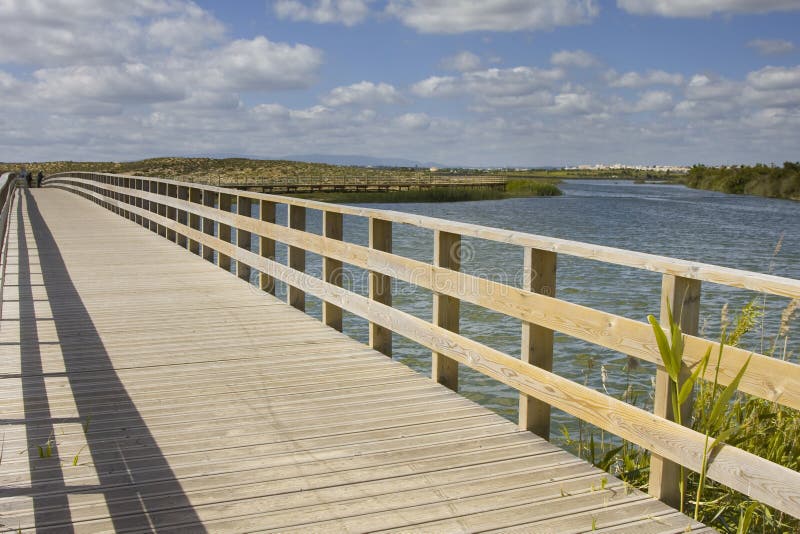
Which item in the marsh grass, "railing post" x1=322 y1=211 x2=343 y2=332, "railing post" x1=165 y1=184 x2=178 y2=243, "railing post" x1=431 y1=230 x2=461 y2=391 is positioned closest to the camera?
"railing post" x1=431 y1=230 x2=461 y2=391

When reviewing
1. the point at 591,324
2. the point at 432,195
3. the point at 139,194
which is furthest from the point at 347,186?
the point at 591,324

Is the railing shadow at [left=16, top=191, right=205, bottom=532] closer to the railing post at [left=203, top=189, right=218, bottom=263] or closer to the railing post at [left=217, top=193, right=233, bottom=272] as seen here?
the railing post at [left=217, top=193, right=233, bottom=272]

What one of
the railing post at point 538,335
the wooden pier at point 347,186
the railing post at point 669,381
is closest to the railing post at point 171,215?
the railing post at point 538,335

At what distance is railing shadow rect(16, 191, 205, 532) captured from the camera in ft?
11.3

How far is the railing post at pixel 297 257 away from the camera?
818 centimetres

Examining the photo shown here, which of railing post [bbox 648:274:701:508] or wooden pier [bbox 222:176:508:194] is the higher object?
railing post [bbox 648:274:701:508]

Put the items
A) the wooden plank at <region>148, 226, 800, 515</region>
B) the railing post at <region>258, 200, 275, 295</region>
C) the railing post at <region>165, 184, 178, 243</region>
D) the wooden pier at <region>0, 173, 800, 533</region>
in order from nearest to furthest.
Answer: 1. the wooden plank at <region>148, 226, 800, 515</region>
2. the wooden pier at <region>0, 173, 800, 533</region>
3. the railing post at <region>258, 200, 275, 295</region>
4. the railing post at <region>165, 184, 178, 243</region>

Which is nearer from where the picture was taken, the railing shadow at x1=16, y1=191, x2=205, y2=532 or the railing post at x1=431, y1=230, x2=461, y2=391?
the railing shadow at x1=16, y1=191, x2=205, y2=532

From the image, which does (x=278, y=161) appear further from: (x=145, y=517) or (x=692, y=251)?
(x=145, y=517)

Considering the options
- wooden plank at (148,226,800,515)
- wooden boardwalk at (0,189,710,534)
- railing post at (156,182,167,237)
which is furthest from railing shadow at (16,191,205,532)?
railing post at (156,182,167,237)

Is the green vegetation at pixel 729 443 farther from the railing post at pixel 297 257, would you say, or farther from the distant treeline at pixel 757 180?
the distant treeline at pixel 757 180

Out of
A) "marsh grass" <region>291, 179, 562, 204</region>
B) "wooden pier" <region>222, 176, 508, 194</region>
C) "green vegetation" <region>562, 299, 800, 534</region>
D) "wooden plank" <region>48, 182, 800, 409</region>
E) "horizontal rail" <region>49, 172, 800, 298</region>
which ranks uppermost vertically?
"horizontal rail" <region>49, 172, 800, 298</region>

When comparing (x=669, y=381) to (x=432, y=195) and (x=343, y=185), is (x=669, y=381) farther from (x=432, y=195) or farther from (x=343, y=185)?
(x=343, y=185)

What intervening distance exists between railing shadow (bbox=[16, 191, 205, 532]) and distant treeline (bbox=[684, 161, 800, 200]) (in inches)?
2942
